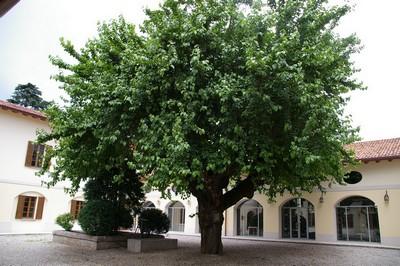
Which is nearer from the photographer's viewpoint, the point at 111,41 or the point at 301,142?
the point at 301,142

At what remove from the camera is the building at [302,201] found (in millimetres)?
17844

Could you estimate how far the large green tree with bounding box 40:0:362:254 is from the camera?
8102 millimetres

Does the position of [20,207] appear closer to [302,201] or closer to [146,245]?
[146,245]

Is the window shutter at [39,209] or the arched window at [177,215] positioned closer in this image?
the window shutter at [39,209]

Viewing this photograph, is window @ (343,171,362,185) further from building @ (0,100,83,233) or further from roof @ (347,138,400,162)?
building @ (0,100,83,233)

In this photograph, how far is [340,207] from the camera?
1973 cm

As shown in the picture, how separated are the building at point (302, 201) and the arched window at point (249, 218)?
589 mm

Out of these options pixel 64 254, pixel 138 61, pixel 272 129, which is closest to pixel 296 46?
pixel 272 129

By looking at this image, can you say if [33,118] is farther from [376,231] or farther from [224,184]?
[376,231]

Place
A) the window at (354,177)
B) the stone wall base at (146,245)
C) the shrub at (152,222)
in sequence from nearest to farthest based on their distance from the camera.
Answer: the stone wall base at (146,245) < the shrub at (152,222) < the window at (354,177)

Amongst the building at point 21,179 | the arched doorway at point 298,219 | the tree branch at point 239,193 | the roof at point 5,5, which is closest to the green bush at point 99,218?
the tree branch at point 239,193

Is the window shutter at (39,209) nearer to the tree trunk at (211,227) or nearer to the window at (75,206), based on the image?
the window at (75,206)

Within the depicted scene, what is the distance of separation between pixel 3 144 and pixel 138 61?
14.2 meters

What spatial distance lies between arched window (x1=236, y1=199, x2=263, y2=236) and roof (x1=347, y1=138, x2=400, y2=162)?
7.75 m
